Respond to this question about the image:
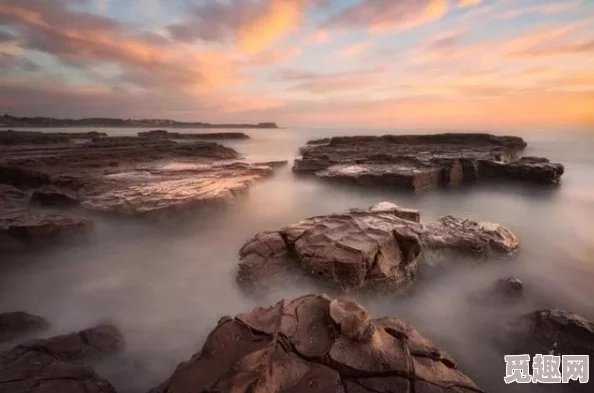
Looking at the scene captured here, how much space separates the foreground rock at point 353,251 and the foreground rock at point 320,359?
7.18 feet

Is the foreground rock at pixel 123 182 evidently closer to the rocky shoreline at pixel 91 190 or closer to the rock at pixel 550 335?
the rocky shoreline at pixel 91 190

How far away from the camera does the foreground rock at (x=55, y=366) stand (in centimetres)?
333

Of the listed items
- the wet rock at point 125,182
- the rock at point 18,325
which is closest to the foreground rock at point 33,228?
the wet rock at point 125,182

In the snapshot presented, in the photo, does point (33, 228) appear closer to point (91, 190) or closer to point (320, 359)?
point (91, 190)

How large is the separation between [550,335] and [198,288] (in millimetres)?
6118

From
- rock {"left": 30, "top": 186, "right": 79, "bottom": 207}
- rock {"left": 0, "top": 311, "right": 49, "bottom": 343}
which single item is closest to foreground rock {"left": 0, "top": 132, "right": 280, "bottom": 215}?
rock {"left": 30, "top": 186, "right": 79, "bottom": 207}

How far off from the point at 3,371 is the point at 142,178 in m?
11.1

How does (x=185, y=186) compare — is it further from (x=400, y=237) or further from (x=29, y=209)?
(x=400, y=237)

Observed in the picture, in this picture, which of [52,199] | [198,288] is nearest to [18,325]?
[198,288]

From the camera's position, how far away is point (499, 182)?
1861 centimetres

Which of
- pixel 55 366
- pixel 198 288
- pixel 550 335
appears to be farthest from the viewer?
pixel 198 288

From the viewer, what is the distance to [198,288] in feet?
22.3

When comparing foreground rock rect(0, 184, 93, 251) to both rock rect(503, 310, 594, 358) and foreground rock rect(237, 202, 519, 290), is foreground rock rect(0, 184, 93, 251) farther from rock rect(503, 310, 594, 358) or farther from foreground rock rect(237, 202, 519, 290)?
rock rect(503, 310, 594, 358)

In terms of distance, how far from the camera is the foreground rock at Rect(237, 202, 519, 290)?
5.86 metres
